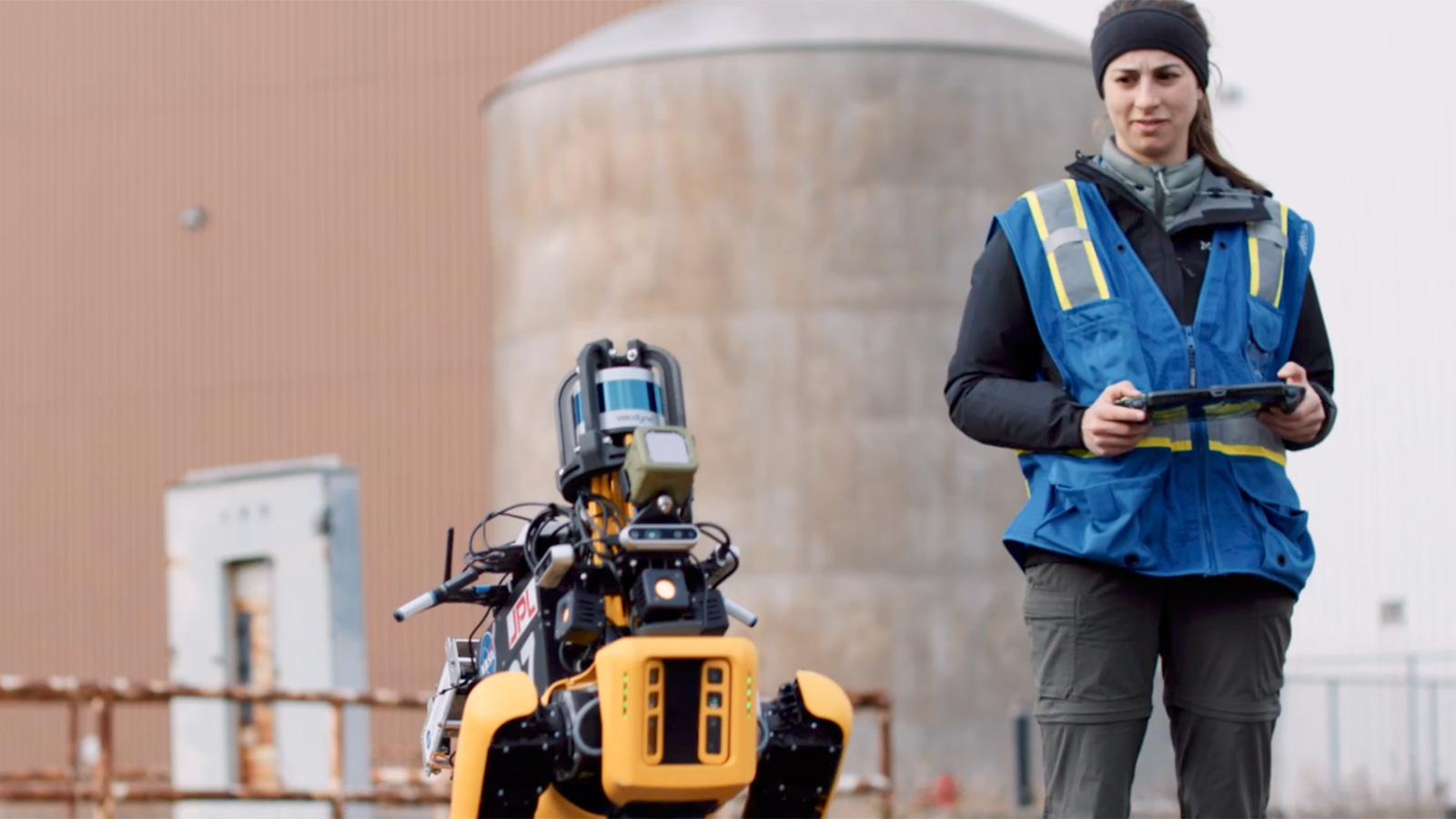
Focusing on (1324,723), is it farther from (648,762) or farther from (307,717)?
(648,762)

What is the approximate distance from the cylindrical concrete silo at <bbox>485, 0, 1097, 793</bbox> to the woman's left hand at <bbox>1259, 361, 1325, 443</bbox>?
14669 mm

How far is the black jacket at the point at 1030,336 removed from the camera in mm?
3789

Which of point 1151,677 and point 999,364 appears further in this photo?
point 999,364

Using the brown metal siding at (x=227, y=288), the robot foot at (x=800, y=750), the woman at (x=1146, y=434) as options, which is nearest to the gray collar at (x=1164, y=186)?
the woman at (x=1146, y=434)

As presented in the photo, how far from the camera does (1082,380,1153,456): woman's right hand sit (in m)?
3.55

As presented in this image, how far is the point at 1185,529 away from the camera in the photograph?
12.0 feet

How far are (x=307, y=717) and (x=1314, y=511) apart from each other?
11435mm

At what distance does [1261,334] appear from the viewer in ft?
12.5

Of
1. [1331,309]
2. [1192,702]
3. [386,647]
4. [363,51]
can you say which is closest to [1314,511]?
[1331,309]

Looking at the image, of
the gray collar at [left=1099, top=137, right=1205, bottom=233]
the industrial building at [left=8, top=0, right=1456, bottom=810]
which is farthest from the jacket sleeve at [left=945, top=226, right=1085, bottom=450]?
the industrial building at [left=8, top=0, right=1456, bottom=810]

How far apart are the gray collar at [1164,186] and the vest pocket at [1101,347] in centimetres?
22

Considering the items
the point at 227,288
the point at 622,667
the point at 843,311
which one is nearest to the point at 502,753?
the point at 622,667

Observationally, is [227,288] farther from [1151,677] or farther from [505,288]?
[1151,677]

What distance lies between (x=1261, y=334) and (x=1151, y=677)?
1.96 feet
